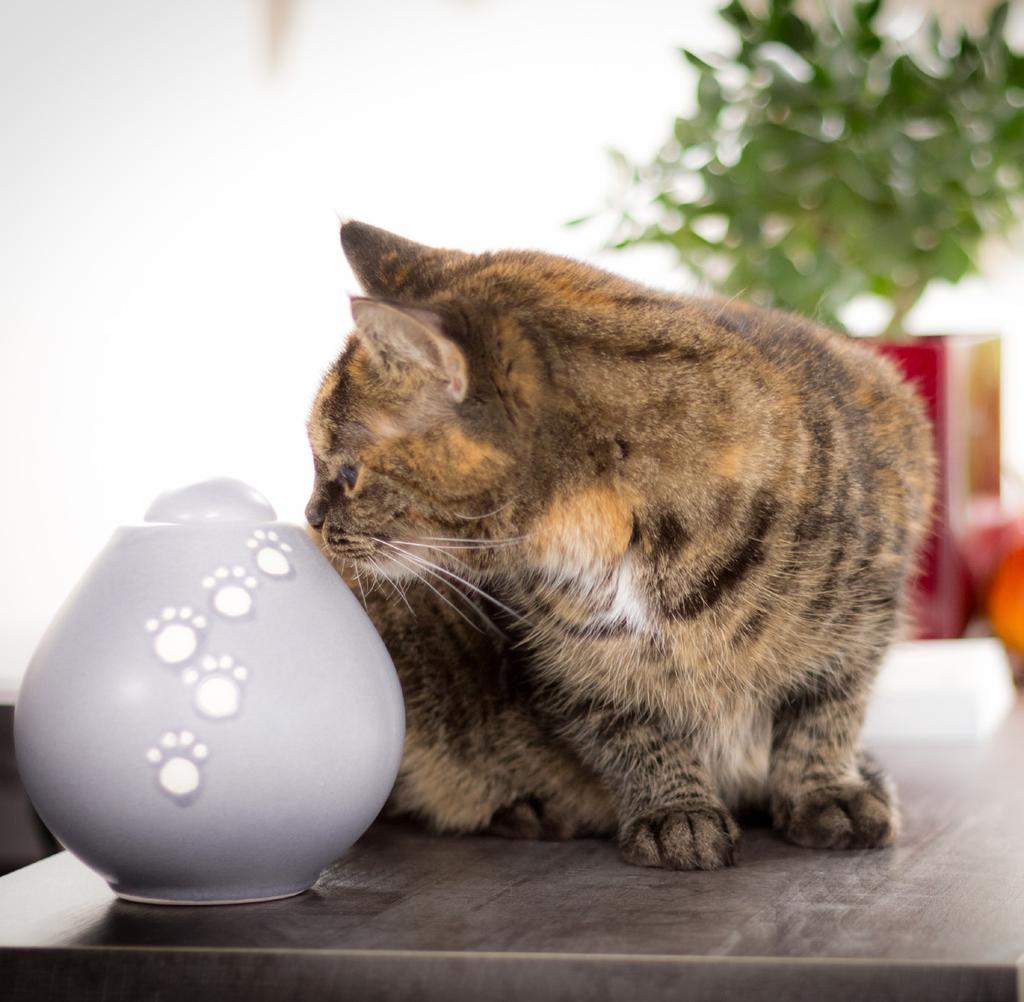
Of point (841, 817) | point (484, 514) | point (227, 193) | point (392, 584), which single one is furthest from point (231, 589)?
point (227, 193)

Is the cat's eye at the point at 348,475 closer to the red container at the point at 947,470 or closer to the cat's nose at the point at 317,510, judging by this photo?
the cat's nose at the point at 317,510

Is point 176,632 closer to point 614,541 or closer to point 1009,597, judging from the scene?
point 614,541

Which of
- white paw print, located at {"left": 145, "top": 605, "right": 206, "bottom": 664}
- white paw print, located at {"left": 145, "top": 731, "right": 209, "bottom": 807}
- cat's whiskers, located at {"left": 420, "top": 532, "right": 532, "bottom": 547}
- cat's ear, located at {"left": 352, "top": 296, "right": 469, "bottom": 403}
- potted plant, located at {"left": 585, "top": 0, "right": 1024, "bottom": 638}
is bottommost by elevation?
white paw print, located at {"left": 145, "top": 731, "right": 209, "bottom": 807}

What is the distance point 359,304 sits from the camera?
2.82 ft

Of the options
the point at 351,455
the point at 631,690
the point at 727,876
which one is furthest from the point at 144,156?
the point at 727,876

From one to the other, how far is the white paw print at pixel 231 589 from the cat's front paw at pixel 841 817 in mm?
433

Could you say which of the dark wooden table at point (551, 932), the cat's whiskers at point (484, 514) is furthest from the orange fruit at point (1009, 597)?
the cat's whiskers at point (484, 514)

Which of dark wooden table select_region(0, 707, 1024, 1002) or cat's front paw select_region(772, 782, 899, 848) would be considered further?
cat's front paw select_region(772, 782, 899, 848)

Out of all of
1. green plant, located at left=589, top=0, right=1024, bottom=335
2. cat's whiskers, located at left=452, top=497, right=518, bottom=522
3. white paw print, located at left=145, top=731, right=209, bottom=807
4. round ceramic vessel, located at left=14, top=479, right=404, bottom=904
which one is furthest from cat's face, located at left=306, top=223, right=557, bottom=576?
green plant, located at left=589, top=0, right=1024, bottom=335

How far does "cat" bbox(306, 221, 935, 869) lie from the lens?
89 cm

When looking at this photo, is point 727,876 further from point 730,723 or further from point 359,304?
point 359,304

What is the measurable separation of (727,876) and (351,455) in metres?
0.36

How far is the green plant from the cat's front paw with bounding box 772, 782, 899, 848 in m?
0.66

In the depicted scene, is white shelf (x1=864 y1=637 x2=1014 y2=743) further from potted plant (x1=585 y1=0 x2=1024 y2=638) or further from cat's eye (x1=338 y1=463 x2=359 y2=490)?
cat's eye (x1=338 y1=463 x2=359 y2=490)
